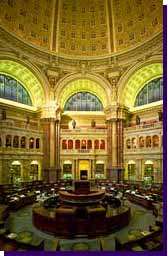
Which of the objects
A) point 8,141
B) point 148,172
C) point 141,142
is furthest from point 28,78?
point 148,172

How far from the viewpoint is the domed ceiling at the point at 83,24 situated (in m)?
24.8

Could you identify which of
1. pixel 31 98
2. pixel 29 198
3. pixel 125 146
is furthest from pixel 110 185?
pixel 31 98

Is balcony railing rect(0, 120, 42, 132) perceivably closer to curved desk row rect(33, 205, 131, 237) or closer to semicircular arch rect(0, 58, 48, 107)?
semicircular arch rect(0, 58, 48, 107)

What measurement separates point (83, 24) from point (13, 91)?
12.7 metres

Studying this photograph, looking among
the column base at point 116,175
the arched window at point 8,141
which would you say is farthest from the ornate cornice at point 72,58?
the column base at point 116,175

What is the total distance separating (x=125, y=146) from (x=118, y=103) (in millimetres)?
5592

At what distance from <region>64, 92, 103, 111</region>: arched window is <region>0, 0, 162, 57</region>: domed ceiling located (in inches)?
234

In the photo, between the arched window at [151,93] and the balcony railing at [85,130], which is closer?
the arched window at [151,93]

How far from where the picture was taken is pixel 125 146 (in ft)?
91.8

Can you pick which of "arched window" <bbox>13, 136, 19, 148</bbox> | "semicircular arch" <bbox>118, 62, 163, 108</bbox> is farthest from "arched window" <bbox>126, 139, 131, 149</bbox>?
"arched window" <bbox>13, 136, 19, 148</bbox>

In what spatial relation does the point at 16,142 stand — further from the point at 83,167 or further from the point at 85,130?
the point at 83,167

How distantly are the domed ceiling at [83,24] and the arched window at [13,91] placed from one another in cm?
538

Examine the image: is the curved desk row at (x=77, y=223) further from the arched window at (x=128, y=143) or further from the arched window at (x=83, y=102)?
the arched window at (x=83, y=102)

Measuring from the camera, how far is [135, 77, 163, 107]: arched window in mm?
27622
